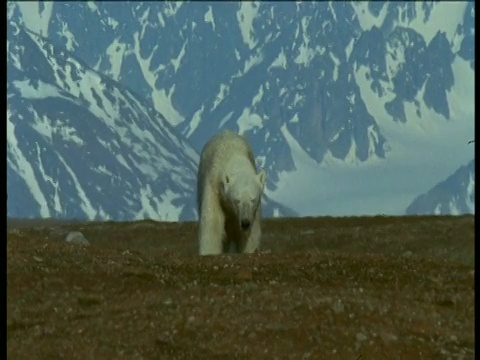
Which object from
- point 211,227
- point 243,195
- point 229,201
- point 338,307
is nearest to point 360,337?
point 338,307

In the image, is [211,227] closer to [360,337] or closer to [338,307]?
[338,307]

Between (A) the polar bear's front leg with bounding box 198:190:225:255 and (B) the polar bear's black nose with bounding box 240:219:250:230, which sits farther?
(A) the polar bear's front leg with bounding box 198:190:225:255

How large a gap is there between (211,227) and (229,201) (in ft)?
3.18

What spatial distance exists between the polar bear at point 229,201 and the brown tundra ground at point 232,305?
1.50 m

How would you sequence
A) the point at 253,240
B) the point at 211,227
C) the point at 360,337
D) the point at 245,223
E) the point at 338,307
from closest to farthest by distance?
1. the point at 360,337
2. the point at 338,307
3. the point at 245,223
4. the point at 211,227
5. the point at 253,240

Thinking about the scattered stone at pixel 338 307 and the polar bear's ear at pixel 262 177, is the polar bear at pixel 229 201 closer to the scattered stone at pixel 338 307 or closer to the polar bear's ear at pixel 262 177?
the polar bear's ear at pixel 262 177

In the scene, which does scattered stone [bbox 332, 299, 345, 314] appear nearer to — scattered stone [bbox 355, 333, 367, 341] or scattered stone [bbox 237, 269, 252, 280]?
scattered stone [bbox 355, 333, 367, 341]

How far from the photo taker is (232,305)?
734 inches

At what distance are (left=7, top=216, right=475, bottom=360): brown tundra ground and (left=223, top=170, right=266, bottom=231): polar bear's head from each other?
1.65m

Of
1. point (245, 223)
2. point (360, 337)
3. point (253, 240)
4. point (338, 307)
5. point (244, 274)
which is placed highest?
point (245, 223)

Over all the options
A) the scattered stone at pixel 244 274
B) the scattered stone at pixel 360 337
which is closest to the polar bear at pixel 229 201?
the scattered stone at pixel 244 274

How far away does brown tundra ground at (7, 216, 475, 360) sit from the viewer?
16.1 metres

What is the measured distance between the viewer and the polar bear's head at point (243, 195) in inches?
1093


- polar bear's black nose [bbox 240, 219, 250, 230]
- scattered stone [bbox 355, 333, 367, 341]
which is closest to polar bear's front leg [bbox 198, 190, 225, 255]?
polar bear's black nose [bbox 240, 219, 250, 230]
